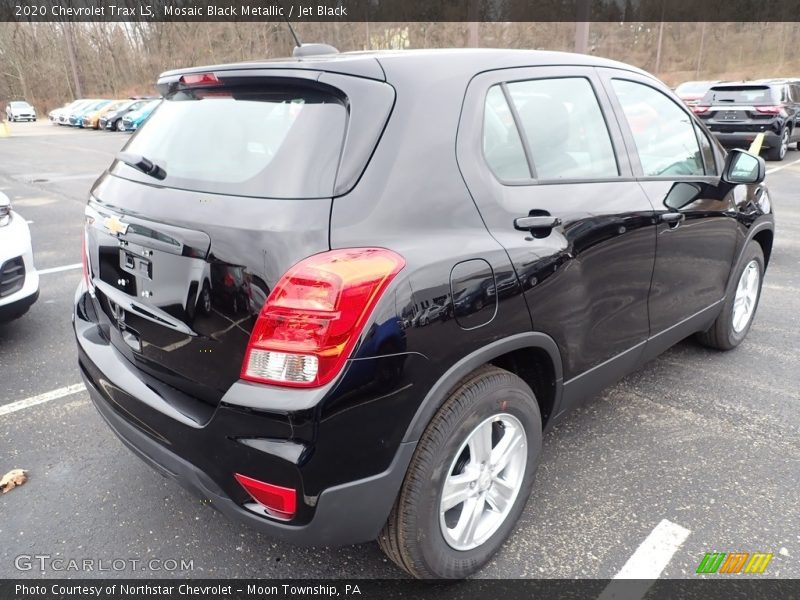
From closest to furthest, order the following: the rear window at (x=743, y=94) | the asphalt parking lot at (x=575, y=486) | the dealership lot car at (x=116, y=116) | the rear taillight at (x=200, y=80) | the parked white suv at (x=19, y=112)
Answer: the rear taillight at (x=200, y=80) < the asphalt parking lot at (x=575, y=486) < the rear window at (x=743, y=94) < the dealership lot car at (x=116, y=116) < the parked white suv at (x=19, y=112)

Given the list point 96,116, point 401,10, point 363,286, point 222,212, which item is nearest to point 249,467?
point 363,286

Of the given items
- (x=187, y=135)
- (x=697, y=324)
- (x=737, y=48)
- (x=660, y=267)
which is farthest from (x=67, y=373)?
(x=737, y=48)

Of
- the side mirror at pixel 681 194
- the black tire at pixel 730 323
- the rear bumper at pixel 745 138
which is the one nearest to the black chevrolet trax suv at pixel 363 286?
the side mirror at pixel 681 194

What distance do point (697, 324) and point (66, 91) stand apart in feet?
198

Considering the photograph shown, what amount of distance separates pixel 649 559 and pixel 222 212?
6.50ft

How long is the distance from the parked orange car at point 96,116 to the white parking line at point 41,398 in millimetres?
32663

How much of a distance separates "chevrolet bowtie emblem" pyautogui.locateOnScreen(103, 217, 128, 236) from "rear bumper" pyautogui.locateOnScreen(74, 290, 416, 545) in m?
0.52

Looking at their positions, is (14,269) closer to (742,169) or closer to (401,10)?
(742,169)

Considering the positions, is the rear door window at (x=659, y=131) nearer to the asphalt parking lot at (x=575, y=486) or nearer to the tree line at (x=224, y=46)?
the asphalt parking lot at (x=575, y=486)

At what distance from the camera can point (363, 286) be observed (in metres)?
→ 1.66

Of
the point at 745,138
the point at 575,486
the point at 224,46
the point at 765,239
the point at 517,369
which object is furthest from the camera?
the point at 224,46

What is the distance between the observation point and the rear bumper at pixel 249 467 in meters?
1.70

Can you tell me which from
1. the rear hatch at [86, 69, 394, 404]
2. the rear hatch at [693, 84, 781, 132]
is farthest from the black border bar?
the rear hatch at [86, 69, 394, 404]

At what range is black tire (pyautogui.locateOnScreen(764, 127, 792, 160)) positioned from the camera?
14.0 m
